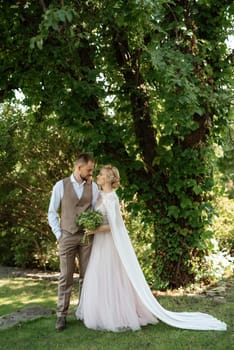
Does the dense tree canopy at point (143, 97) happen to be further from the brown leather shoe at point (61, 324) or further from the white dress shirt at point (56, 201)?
the brown leather shoe at point (61, 324)

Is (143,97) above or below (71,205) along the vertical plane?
above

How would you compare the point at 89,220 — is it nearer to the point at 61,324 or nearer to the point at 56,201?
the point at 56,201

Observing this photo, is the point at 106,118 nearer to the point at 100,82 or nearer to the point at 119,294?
the point at 100,82

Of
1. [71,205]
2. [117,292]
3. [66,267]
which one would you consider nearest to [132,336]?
[117,292]

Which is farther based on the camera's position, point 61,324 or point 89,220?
point 61,324

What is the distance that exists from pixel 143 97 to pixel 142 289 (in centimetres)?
293

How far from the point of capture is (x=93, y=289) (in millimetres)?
4586

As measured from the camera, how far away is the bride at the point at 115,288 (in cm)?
450

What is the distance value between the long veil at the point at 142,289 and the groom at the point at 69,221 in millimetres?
301

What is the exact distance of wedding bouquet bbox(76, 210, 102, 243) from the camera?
444cm

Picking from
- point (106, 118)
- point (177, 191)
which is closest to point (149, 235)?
point (177, 191)

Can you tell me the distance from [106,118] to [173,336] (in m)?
3.04

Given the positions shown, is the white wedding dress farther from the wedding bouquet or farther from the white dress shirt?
the white dress shirt

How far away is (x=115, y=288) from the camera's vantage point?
15.1 ft
